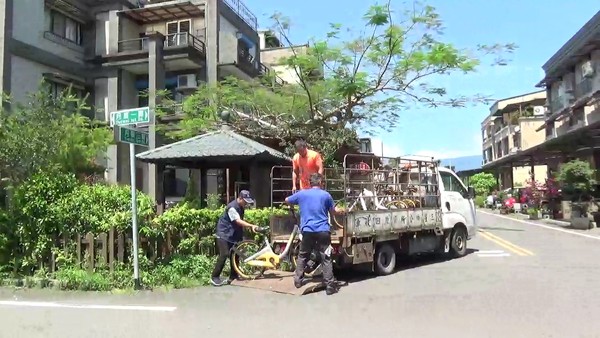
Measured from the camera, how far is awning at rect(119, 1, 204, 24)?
28.4 m

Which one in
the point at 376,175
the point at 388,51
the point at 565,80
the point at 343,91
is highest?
the point at 565,80

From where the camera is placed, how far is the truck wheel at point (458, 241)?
13.6 meters

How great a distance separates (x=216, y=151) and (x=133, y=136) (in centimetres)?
378

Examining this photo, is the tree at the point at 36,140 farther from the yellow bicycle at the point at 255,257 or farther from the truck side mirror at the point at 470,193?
the truck side mirror at the point at 470,193

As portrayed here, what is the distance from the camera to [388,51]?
15.8 m

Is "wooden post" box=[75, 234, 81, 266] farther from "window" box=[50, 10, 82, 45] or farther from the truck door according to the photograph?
"window" box=[50, 10, 82, 45]

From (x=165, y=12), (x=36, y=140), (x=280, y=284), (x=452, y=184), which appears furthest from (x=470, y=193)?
(x=165, y=12)

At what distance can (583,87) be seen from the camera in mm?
32406

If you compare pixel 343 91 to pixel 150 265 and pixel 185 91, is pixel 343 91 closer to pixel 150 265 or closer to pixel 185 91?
pixel 150 265

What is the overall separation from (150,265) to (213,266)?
3.75 ft

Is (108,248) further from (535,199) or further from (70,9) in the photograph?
(535,199)

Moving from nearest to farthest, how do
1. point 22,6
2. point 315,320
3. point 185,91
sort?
point 315,320, point 22,6, point 185,91

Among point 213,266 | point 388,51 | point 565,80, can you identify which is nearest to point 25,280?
point 213,266

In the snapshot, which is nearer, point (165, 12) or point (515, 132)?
point (165, 12)
